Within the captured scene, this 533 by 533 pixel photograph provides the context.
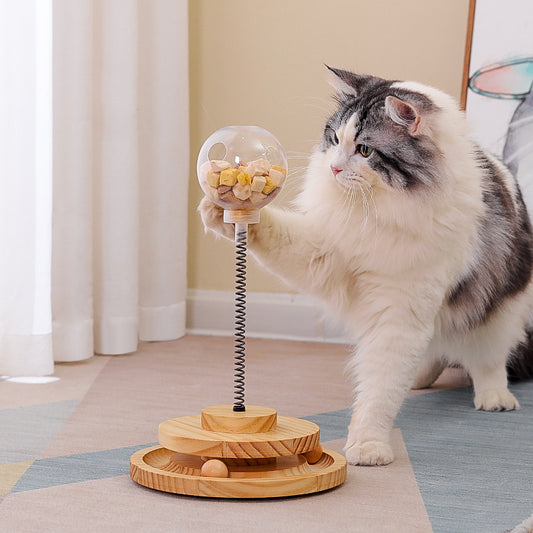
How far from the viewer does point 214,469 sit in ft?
4.01

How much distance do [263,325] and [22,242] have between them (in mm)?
953

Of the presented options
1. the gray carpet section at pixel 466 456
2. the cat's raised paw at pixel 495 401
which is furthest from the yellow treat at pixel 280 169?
the cat's raised paw at pixel 495 401

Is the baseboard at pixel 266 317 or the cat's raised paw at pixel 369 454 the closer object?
the cat's raised paw at pixel 369 454

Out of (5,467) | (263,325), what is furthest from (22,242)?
(263,325)

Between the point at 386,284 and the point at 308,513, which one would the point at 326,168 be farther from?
the point at 308,513

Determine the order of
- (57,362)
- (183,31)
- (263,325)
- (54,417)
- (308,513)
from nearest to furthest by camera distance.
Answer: (308,513) → (54,417) → (57,362) → (183,31) → (263,325)

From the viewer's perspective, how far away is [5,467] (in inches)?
53.1

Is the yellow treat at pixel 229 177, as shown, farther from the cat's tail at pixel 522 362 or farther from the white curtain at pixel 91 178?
the cat's tail at pixel 522 362

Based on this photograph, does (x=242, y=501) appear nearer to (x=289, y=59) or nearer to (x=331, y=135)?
(x=331, y=135)

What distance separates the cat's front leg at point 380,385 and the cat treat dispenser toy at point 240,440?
0.36ft

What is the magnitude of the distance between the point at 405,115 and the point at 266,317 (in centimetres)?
136

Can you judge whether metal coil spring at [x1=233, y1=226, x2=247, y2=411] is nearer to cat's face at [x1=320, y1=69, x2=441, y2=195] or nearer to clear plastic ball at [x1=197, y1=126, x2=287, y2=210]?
clear plastic ball at [x1=197, y1=126, x2=287, y2=210]

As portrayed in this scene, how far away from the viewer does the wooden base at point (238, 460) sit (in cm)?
120

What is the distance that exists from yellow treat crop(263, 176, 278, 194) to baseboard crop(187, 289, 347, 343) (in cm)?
134
